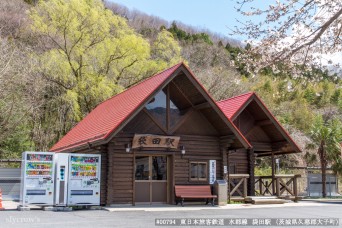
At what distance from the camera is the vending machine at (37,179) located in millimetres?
15992

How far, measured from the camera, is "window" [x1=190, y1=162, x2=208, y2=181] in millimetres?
19219

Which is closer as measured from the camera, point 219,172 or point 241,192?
point 219,172

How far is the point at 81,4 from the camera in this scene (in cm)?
2897

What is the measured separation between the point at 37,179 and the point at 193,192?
6.41 meters

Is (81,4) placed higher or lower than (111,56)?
higher

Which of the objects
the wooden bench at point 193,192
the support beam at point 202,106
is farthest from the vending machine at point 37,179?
the support beam at point 202,106

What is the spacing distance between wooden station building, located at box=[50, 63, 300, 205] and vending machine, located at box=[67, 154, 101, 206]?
0.55 m

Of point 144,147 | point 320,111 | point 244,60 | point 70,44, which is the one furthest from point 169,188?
point 320,111

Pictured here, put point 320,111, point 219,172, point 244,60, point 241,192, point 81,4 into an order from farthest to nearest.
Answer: point 320,111
point 81,4
point 241,192
point 219,172
point 244,60

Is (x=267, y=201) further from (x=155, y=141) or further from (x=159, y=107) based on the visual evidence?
(x=159, y=107)

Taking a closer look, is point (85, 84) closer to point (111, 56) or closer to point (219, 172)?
point (111, 56)

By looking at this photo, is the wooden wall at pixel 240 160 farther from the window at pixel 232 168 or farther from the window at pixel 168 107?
the window at pixel 168 107

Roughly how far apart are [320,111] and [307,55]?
47.0m

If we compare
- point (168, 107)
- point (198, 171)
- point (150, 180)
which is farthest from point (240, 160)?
point (150, 180)
